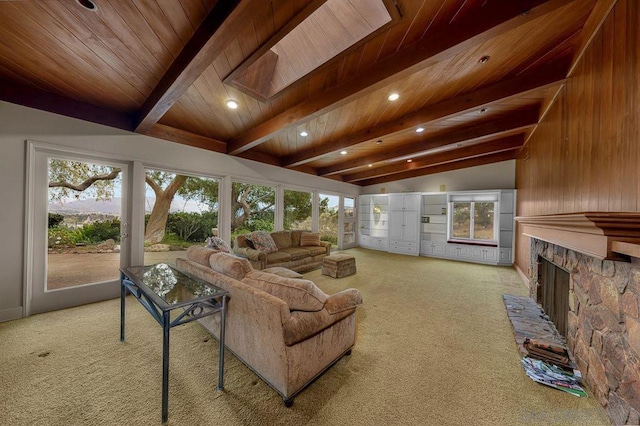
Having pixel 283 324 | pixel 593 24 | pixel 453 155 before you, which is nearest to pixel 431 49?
pixel 593 24

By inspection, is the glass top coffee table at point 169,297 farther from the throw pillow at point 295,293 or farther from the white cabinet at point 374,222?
the white cabinet at point 374,222

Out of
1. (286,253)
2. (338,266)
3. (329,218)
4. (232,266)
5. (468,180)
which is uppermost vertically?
(468,180)

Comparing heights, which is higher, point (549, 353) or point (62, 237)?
point (62, 237)

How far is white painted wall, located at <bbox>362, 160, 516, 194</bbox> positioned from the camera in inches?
250

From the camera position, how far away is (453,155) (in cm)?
606

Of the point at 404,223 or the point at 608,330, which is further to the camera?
the point at 404,223

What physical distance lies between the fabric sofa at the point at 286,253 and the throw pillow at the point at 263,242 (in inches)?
3.7

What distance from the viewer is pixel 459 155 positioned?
234 inches

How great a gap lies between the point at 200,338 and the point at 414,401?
2047mm

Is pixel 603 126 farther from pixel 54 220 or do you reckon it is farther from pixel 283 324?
pixel 54 220

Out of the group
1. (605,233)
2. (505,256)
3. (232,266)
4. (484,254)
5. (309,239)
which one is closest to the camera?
(605,233)

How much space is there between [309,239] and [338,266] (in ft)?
4.59

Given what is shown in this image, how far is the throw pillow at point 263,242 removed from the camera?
456 cm

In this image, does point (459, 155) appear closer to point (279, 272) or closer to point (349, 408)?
point (279, 272)
